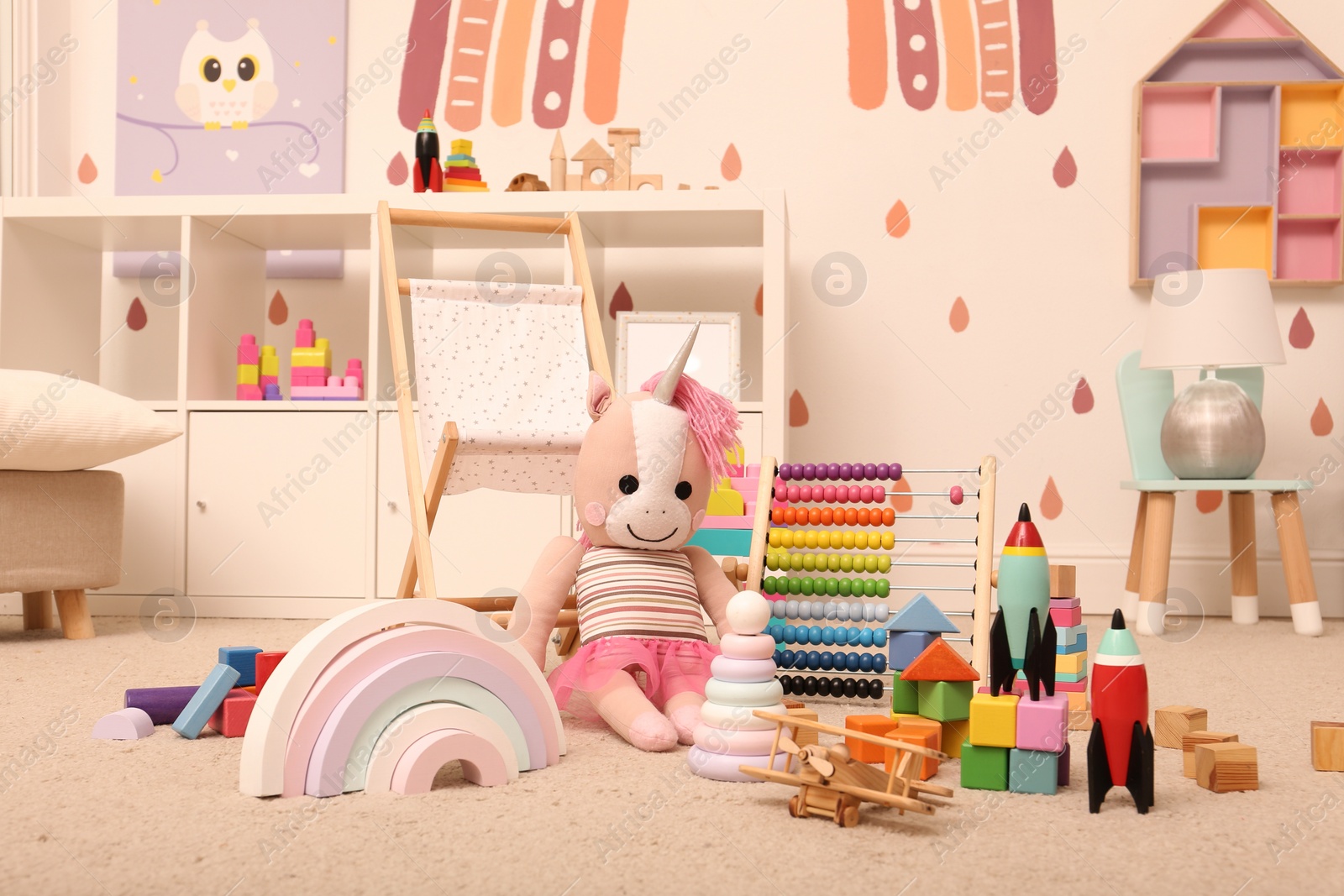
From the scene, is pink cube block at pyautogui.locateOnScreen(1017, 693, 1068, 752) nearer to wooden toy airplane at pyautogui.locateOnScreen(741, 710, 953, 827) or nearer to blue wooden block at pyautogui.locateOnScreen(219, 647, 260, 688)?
wooden toy airplane at pyautogui.locateOnScreen(741, 710, 953, 827)

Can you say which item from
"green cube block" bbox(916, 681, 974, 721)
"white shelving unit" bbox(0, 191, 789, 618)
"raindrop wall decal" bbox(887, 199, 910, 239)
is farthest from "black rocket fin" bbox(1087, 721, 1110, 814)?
"raindrop wall decal" bbox(887, 199, 910, 239)

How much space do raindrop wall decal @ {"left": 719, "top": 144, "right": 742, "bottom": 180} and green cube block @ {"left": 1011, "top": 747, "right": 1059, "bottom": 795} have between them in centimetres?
202

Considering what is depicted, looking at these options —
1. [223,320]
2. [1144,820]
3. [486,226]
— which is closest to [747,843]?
[1144,820]

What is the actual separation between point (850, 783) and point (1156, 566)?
1.62 meters

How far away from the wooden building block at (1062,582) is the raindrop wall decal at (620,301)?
1.51 meters

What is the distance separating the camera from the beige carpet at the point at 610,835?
0.84m

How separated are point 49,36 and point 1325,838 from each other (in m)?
3.28

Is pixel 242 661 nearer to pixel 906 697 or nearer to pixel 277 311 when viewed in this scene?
pixel 906 697

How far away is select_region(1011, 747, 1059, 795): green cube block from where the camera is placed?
1080 millimetres

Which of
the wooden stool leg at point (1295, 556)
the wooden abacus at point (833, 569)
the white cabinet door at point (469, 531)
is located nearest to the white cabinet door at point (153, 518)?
the white cabinet door at point (469, 531)

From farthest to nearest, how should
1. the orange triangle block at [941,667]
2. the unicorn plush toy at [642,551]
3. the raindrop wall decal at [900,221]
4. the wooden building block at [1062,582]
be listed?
the raindrop wall decal at [900,221] → the wooden building block at [1062,582] → the unicorn plush toy at [642,551] → the orange triangle block at [941,667]

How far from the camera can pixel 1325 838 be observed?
95cm

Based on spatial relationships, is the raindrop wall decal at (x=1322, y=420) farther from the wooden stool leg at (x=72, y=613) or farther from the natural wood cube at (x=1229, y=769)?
the wooden stool leg at (x=72, y=613)

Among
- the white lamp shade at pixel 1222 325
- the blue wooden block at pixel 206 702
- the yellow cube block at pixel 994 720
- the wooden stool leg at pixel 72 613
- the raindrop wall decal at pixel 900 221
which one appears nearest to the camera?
the yellow cube block at pixel 994 720
